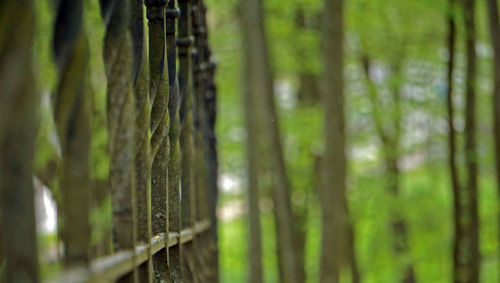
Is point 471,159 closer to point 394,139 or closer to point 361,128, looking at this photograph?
point 394,139

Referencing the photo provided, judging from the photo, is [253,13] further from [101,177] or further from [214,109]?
[101,177]

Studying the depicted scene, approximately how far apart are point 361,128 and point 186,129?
50.3 ft

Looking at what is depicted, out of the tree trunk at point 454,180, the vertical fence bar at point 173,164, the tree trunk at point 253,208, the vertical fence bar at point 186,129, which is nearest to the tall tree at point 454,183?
the tree trunk at point 454,180

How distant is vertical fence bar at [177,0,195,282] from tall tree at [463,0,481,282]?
24.4 ft

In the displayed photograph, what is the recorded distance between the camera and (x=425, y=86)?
52.1 ft

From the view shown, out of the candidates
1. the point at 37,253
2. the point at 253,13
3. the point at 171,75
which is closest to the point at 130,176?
the point at 37,253

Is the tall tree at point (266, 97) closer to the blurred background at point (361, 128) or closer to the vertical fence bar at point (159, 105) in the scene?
the blurred background at point (361, 128)

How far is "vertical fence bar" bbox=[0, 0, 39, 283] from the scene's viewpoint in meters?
1.46

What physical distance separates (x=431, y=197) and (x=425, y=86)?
311 centimetres

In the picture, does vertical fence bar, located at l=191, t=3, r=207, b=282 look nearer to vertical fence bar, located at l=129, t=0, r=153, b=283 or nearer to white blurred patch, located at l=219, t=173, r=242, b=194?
vertical fence bar, located at l=129, t=0, r=153, b=283

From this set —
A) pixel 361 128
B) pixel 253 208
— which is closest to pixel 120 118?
pixel 253 208

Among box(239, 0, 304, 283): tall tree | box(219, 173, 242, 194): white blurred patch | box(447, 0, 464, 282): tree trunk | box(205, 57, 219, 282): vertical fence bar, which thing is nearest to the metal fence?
box(205, 57, 219, 282): vertical fence bar

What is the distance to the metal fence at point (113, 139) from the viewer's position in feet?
4.83

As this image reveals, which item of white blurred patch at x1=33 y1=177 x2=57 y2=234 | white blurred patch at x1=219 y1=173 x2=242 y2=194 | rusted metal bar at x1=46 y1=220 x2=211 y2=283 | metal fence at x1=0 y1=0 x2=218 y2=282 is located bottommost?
white blurred patch at x1=219 y1=173 x2=242 y2=194
